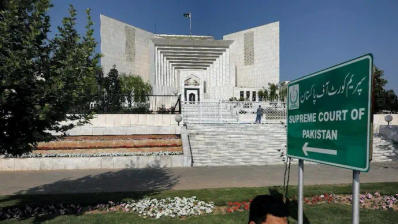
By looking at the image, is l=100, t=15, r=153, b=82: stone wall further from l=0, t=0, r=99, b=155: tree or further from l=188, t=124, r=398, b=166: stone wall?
l=0, t=0, r=99, b=155: tree

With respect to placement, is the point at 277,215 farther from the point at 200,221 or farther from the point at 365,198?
the point at 365,198

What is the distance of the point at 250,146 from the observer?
46.3 ft

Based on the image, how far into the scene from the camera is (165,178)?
30.5 ft

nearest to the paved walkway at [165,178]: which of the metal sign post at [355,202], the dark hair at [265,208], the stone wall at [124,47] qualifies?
the dark hair at [265,208]

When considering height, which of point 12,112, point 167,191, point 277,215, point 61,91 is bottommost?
point 167,191

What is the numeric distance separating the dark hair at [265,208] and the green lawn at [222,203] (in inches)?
122

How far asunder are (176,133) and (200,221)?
10.2 m

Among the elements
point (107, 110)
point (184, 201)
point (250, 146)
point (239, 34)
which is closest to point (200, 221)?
point (184, 201)

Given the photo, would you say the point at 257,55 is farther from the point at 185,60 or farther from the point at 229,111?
the point at 229,111

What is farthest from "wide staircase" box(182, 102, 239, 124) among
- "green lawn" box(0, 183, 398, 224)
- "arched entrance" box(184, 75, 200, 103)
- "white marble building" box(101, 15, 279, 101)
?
"arched entrance" box(184, 75, 200, 103)

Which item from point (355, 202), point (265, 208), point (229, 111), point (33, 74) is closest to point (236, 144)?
point (229, 111)

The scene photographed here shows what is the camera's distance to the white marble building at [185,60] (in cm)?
4259

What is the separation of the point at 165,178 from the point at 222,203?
364cm

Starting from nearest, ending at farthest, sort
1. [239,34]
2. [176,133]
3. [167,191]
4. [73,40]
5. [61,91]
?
1. [61,91]
2. [73,40]
3. [167,191]
4. [176,133]
5. [239,34]
